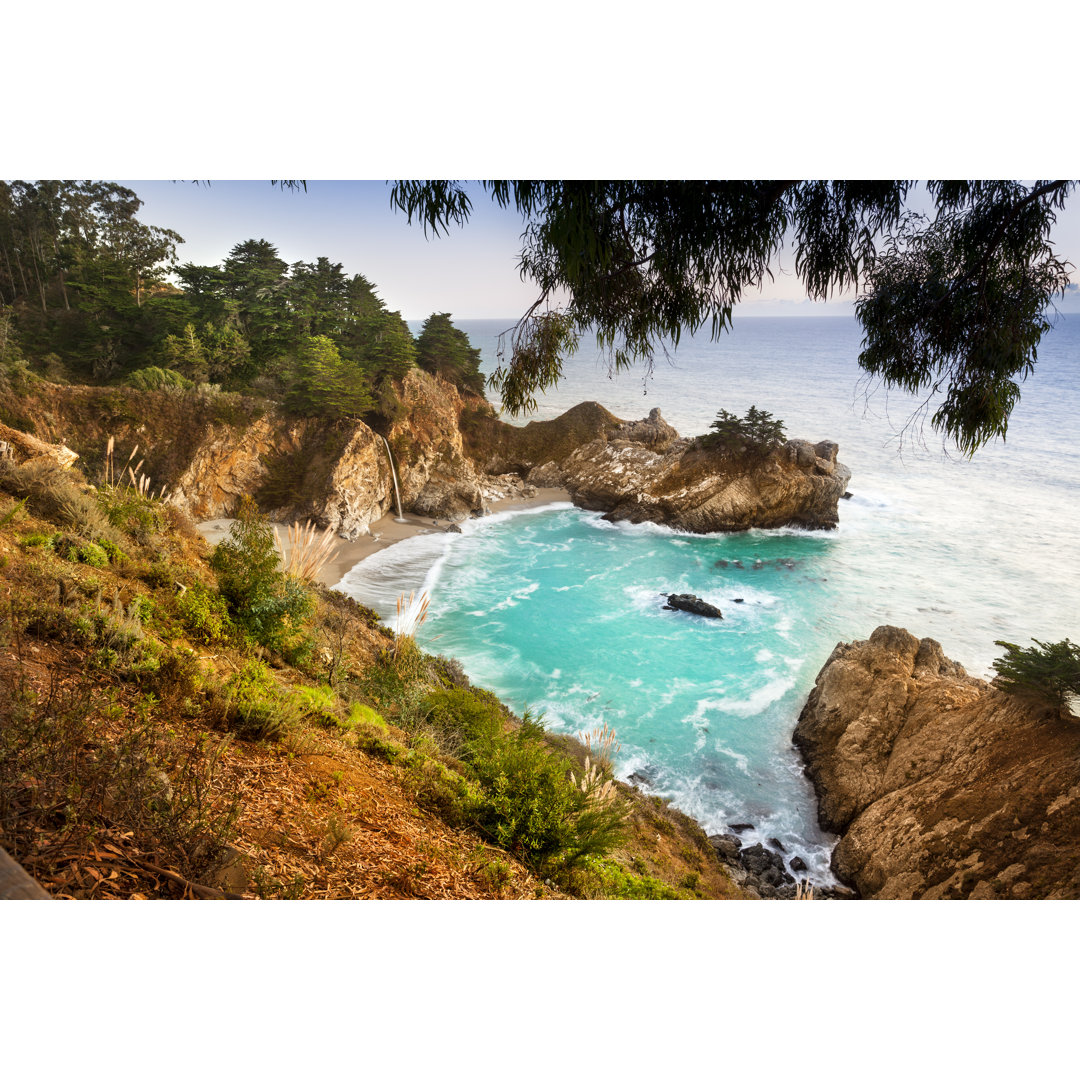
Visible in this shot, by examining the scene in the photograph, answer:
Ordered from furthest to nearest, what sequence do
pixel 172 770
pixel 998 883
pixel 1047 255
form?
pixel 998 883
pixel 1047 255
pixel 172 770

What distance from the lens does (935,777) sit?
3.71 m

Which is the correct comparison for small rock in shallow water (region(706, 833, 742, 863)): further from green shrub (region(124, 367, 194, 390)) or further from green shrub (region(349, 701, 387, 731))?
green shrub (region(124, 367, 194, 390))

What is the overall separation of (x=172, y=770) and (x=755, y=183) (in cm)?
354

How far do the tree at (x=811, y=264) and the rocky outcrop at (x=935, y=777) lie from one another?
5.97 ft

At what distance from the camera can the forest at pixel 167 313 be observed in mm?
3572

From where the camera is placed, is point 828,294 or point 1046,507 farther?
point 1046,507

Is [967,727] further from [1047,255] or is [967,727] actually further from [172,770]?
[172,770]

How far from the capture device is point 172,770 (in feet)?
6.16

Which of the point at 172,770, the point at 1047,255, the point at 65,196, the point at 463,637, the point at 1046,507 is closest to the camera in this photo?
the point at 172,770

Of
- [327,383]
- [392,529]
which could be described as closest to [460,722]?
[327,383]

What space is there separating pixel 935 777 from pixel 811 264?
3672mm

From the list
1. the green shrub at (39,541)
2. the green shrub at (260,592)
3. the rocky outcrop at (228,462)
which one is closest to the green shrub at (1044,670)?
Answer: the green shrub at (260,592)

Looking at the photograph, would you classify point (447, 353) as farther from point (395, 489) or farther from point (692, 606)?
point (395, 489)
